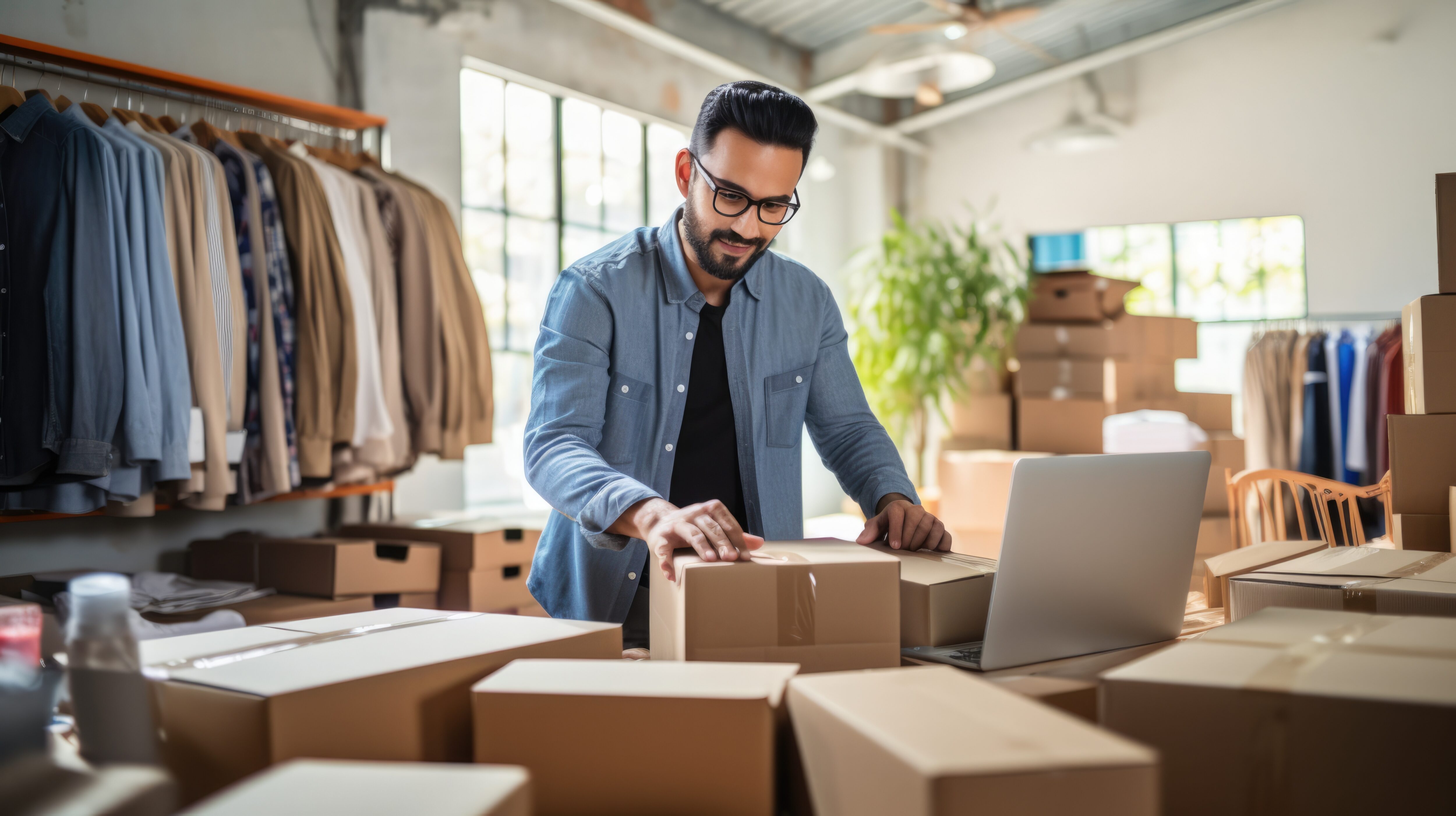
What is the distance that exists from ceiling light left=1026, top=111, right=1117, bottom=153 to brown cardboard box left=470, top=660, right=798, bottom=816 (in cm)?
492

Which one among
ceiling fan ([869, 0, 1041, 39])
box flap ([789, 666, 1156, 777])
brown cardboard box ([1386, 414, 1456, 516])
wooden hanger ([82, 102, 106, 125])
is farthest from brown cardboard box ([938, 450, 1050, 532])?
box flap ([789, 666, 1156, 777])

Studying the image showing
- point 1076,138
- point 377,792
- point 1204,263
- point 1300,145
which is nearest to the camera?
point 377,792

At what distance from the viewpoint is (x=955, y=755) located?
552mm

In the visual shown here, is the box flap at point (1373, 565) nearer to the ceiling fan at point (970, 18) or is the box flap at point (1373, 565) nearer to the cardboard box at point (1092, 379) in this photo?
the ceiling fan at point (970, 18)

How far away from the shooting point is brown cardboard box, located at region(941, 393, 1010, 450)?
4.97 meters

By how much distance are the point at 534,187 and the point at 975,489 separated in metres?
2.56

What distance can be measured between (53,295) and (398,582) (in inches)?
45.3

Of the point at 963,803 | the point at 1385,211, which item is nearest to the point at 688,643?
the point at 963,803

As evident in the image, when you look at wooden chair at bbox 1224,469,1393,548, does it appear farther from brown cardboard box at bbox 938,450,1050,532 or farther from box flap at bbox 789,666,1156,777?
box flap at bbox 789,666,1156,777

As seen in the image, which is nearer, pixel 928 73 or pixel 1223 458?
pixel 928 73

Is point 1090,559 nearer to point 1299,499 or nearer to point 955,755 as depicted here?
point 955,755

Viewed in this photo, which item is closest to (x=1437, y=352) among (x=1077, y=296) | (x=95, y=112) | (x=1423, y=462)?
(x=1423, y=462)

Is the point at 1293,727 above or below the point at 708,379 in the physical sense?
below

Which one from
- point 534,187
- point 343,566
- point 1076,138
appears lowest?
point 343,566
